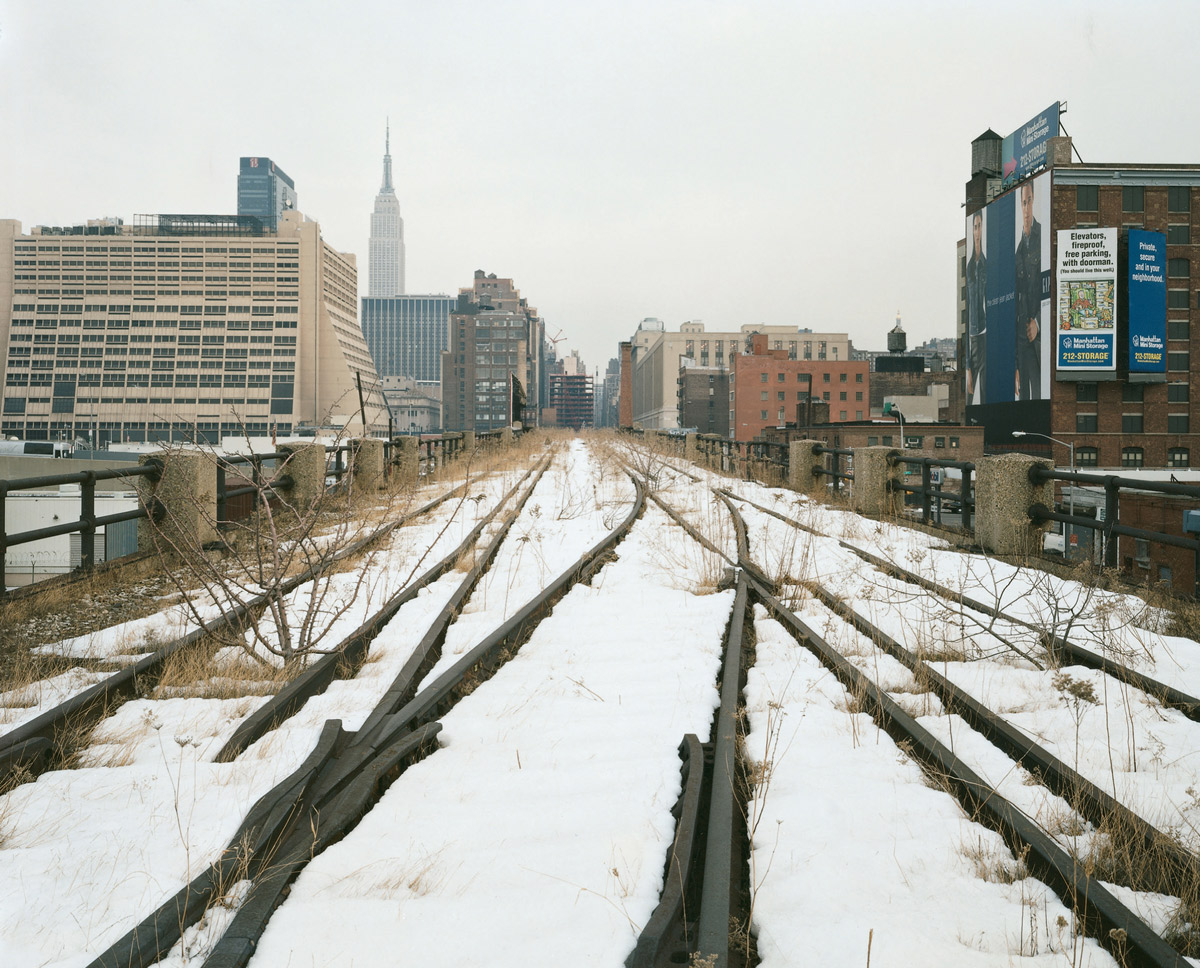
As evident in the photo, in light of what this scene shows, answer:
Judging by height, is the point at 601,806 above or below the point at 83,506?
below

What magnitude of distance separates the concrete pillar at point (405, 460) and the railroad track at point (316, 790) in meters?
12.7

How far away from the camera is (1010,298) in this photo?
81.2m

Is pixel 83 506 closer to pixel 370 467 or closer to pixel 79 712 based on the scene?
pixel 79 712

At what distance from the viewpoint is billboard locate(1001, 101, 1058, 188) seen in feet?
279

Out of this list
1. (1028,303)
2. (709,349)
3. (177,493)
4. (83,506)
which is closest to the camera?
(83,506)

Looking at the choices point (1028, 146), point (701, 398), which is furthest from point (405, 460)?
point (701, 398)

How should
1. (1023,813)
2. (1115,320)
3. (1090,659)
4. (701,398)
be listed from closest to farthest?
1. (1023,813)
2. (1090,659)
3. (1115,320)
4. (701,398)

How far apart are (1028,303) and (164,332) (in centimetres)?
17184

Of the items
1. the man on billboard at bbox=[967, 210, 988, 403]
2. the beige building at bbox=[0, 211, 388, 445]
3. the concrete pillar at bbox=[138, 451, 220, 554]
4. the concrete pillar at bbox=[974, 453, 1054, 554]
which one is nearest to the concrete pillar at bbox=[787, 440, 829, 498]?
the concrete pillar at bbox=[974, 453, 1054, 554]

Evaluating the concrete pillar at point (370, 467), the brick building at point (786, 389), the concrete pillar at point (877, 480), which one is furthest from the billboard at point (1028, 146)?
the concrete pillar at point (370, 467)

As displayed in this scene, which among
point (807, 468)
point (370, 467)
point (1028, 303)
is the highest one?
point (1028, 303)

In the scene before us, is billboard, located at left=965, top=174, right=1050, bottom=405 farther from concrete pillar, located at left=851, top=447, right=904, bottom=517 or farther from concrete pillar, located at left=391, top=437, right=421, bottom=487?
concrete pillar, located at left=391, top=437, right=421, bottom=487

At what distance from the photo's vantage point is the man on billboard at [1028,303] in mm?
76250

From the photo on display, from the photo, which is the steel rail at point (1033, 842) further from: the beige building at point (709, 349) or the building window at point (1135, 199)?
the beige building at point (709, 349)
